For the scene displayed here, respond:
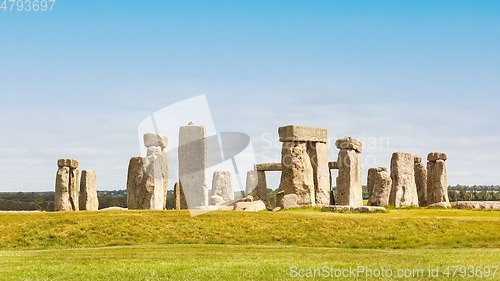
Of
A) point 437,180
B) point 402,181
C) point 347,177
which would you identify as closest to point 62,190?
point 347,177

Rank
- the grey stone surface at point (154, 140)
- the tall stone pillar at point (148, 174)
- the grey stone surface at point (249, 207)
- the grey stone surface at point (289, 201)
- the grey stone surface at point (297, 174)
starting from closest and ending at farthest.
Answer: the grey stone surface at point (154, 140), the tall stone pillar at point (148, 174), the grey stone surface at point (249, 207), the grey stone surface at point (289, 201), the grey stone surface at point (297, 174)

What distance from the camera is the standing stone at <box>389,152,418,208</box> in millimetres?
30005

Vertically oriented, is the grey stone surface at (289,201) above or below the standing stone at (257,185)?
below

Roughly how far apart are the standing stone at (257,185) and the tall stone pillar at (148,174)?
41.9ft

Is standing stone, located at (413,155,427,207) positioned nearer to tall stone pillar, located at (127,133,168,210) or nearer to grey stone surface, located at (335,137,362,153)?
grey stone surface, located at (335,137,362,153)

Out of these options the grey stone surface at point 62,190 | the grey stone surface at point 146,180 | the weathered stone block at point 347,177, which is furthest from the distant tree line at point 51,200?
the weathered stone block at point 347,177

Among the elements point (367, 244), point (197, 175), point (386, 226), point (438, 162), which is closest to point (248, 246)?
point (367, 244)

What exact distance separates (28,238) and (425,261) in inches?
489

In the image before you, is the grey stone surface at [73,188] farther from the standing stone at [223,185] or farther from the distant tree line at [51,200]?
the standing stone at [223,185]

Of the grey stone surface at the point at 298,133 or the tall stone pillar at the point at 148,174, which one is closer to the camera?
the tall stone pillar at the point at 148,174

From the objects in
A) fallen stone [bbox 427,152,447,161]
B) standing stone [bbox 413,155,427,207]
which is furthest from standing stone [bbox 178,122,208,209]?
fallen stone [bbox 427,152,447,161]

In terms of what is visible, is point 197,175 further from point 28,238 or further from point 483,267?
point 483,267

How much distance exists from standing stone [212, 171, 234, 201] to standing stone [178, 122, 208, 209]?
51.6 ft

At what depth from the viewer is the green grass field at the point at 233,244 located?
46.4 ft
